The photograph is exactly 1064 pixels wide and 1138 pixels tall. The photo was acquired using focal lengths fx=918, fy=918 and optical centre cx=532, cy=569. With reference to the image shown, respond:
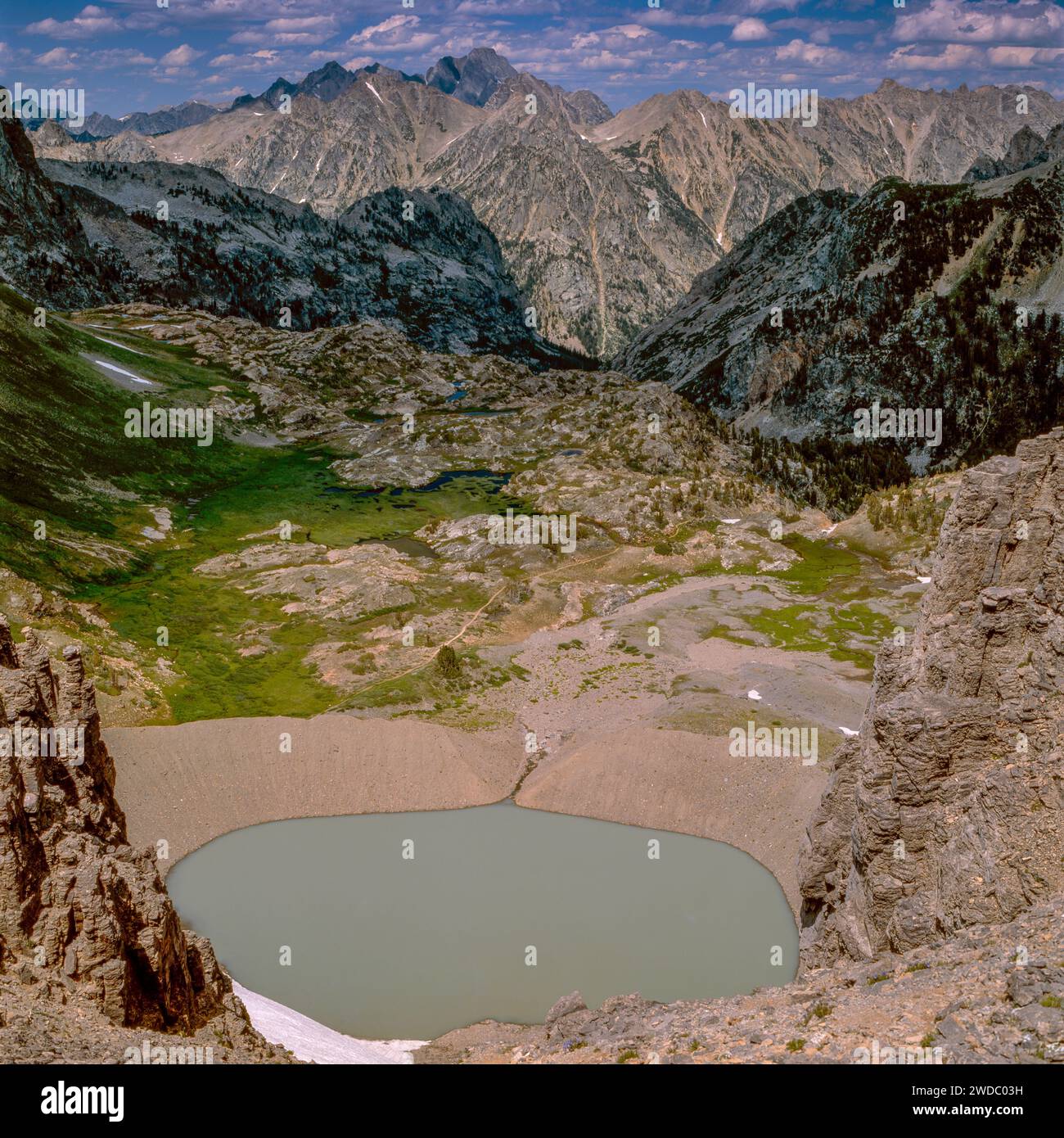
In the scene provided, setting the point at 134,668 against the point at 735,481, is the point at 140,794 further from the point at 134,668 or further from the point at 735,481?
the point at 735,481

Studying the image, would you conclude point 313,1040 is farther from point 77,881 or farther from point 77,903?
point 77,881

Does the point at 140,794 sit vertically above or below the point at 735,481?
below

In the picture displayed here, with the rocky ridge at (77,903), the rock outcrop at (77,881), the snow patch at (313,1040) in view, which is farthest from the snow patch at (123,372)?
the rocky ridge at (77,903)

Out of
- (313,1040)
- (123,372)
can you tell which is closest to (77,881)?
(313,1040)

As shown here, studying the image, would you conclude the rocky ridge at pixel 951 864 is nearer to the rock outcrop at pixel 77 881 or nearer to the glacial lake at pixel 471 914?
the glacial lake at pixel 471 914
